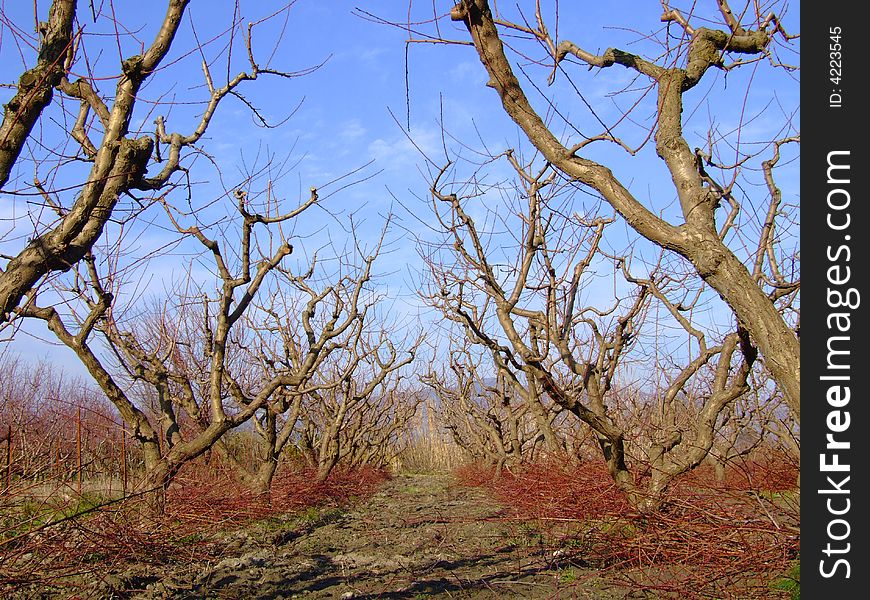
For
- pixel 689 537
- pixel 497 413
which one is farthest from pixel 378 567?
pixel 497 413

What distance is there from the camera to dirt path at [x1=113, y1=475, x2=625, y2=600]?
16.1ft

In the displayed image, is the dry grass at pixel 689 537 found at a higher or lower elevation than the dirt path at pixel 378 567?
higher

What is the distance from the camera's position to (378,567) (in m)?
5.90

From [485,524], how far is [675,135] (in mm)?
6625

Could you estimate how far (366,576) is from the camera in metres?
5.52

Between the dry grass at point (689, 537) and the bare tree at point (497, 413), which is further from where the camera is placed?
the bare tree at point (497, 413)

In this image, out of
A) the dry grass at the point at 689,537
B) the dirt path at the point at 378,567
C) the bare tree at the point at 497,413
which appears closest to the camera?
the dry grass at the point at 689,537

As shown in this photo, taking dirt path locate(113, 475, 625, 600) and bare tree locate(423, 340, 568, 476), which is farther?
bare tree locate(423, 340, 568, 476)

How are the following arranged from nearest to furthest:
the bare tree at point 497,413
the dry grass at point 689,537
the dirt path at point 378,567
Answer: the dry grass at point 689,537, the dirt path at point 378,567, the bare tree at point 497,413

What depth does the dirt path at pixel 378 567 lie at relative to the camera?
492 centimetres

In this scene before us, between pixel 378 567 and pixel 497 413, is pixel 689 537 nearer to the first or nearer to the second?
pixel 378 567
